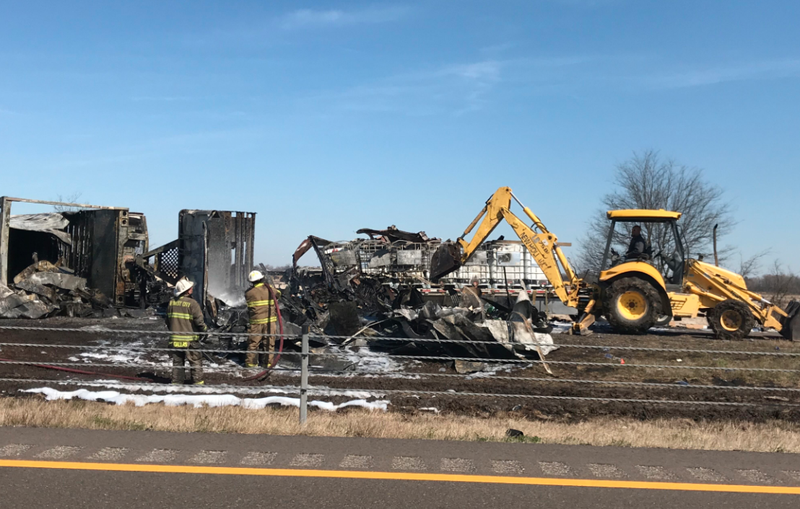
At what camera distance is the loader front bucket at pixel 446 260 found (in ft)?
58.7

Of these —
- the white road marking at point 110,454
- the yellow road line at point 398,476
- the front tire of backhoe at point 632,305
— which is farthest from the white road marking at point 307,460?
the front tire of backhoe at point 632,305

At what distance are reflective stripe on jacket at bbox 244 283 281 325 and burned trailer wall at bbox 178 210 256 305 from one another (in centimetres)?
595

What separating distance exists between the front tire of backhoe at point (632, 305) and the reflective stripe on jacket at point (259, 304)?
312 inches

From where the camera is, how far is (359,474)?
17.1ft

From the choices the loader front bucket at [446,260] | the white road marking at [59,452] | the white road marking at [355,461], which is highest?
the loader front bucket at [446,260]

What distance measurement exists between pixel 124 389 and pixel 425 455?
5.26 meters

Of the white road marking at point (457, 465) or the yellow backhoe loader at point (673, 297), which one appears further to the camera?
the yellow backhoe loader at point (673, 297)

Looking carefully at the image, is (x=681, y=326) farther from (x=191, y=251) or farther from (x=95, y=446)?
(x=95, y=446)

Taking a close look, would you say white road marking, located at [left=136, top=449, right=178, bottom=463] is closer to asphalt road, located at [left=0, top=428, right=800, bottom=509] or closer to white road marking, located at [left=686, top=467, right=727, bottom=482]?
asphalt road, located at [left=0, top=428, right=800, bottom=509]

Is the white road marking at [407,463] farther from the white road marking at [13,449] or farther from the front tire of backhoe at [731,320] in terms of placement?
the front tire of backhoe at [731,320]

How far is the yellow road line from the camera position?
5090 mm

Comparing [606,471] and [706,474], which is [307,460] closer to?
[606,471]

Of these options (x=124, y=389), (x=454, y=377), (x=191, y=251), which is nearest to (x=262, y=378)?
(x=124, y=389)

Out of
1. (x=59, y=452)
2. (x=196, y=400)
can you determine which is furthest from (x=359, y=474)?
(x=196, y=400)
